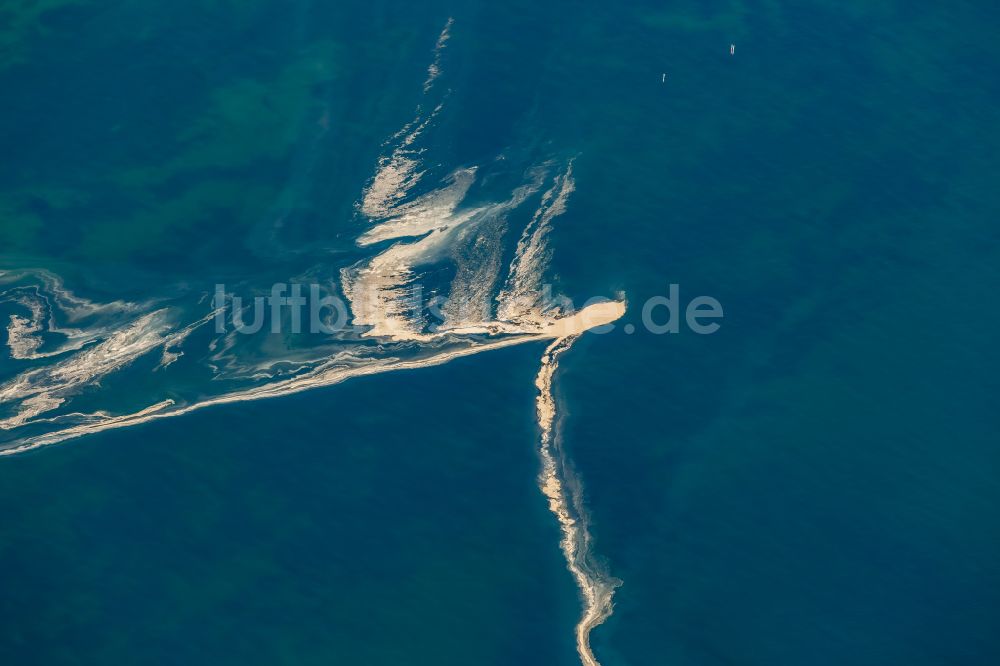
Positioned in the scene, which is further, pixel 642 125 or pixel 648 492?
pixel 642 125

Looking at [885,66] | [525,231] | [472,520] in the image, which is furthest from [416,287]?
[885,66]

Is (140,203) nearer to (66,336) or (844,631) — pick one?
(66,336)
